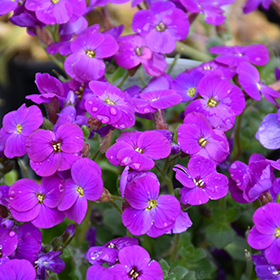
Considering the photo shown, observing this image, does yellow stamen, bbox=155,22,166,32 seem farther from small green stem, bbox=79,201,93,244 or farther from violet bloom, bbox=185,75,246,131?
small green stem, bbox=79,201,93,244

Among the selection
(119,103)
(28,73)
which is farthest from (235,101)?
(28,73)

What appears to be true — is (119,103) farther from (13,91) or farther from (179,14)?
(13,91)

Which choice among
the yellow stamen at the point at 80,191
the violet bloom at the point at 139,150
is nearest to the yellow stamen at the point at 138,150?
the violet bloom at the point at 139,150

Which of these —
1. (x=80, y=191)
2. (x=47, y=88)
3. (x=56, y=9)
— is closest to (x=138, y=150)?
(x=80, y=191)

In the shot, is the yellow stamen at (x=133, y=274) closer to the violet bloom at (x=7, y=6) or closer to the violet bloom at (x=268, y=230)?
the violet bloom at (x=268, y=230)

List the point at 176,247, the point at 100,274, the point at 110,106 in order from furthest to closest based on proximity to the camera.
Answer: the point at 176,247 → the point at 110,106 → the point at 100,274

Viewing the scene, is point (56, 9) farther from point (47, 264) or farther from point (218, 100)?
point (47, 264)
